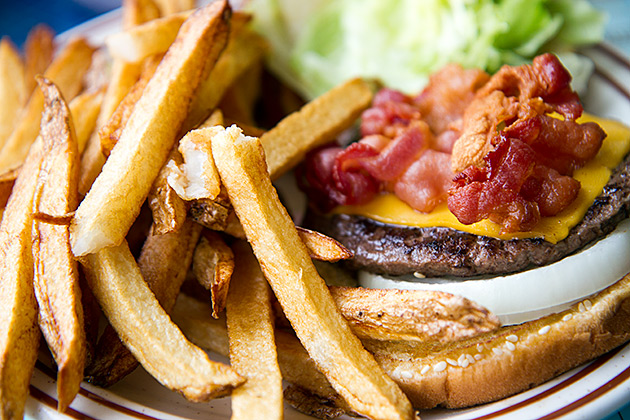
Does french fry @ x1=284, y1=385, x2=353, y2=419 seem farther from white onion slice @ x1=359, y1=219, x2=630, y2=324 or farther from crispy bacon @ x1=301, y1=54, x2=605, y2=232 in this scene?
crispy bacon @ x1=301, y1=54, x2=605, y2=232

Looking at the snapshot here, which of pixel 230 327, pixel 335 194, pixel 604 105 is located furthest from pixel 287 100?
pixel 230 327

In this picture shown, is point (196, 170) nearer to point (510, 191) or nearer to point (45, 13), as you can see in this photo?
point (510, 191)

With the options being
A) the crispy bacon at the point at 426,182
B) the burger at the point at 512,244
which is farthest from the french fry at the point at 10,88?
the crispy bacon at the point at 426,182

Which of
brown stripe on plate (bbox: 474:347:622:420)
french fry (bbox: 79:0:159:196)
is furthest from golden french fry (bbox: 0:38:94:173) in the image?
brown stripe on plate (bbox: 474:347:622:420)

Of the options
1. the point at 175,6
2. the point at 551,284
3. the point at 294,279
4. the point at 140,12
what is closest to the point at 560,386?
the point at 551,284

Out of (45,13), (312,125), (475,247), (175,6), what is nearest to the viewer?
(475,247)

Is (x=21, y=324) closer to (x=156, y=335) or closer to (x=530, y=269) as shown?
(x=156, y=335)

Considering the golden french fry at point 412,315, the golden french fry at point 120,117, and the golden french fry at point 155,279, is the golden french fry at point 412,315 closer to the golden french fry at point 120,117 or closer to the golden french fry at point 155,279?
the golden french fry at point 155,279
